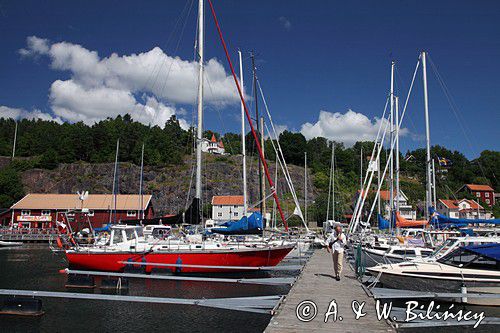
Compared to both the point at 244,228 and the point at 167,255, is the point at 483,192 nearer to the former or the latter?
the point at 244,228

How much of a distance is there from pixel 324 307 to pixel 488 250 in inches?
398

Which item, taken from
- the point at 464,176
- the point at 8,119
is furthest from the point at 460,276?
the point at 8,119

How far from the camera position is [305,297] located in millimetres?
12461

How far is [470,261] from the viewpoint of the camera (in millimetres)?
17234

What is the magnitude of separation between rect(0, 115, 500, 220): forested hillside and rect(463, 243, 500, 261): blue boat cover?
2932 inches

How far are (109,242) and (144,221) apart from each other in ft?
9.49

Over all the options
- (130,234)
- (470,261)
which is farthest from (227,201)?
(470,261)

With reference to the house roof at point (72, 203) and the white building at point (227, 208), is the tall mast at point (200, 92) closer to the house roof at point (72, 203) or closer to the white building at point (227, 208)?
the house roof at point (72, 203)

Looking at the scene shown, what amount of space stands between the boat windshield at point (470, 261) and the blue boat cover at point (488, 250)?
0.13 m

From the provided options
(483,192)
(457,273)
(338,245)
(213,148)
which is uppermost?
(213,148)

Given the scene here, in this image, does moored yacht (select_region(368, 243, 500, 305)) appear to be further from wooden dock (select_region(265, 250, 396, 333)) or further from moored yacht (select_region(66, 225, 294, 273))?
moored yacht (select_region(66, 225, 294, 273))

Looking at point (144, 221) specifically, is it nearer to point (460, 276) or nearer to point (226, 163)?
point (460, 276)

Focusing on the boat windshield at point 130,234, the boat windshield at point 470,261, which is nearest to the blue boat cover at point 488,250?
the boat windshield at point 470,261

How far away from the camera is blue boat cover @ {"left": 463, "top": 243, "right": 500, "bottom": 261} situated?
1680 cm
